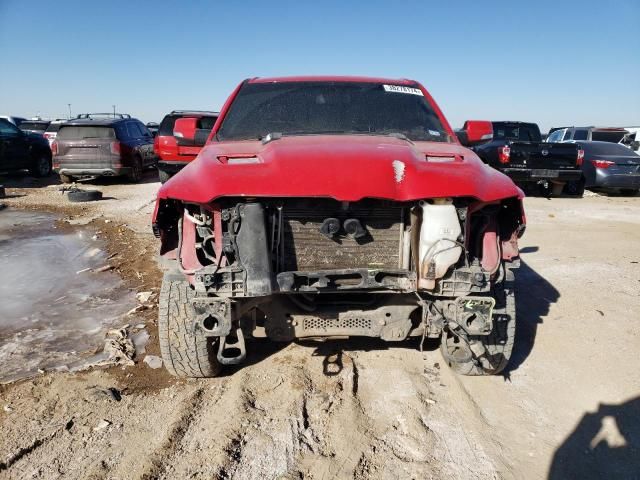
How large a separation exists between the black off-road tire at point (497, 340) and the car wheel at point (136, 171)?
36.7ft

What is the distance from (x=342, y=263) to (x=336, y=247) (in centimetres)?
10

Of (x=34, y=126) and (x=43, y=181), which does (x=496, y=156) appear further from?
(x=34, y=126)

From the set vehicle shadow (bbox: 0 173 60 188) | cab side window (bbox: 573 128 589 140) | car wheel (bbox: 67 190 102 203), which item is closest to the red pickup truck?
car wheel (bbox: 67 190 102 203)

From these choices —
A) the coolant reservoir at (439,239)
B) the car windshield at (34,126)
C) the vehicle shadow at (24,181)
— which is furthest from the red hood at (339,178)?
the car windshield at (34,126)

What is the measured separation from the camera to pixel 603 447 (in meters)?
2.58

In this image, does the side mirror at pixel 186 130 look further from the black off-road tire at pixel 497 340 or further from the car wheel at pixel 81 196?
the car wheel at pixel 81 196

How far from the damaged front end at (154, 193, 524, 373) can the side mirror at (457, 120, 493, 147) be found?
1.19 meters

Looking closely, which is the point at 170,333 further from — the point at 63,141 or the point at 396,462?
the point at 63,141

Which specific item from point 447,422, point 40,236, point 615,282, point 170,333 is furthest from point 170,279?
point 40,236

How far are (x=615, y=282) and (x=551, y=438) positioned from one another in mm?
3460

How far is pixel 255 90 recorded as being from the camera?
4.11 m

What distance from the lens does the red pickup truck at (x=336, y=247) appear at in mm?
2518

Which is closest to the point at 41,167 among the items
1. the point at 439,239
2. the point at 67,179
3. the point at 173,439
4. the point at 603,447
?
the point at 67,179

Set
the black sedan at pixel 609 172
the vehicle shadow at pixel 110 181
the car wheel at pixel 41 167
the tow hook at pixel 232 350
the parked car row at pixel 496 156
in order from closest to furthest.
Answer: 1. the tow hook at pixel 232 350
2. the parked car row at pixel 496 156
3. the black sedan at pixel 609 172
4. the vehicle shadow at pixel 110 181
5. the car wheel at pixel 41 167
